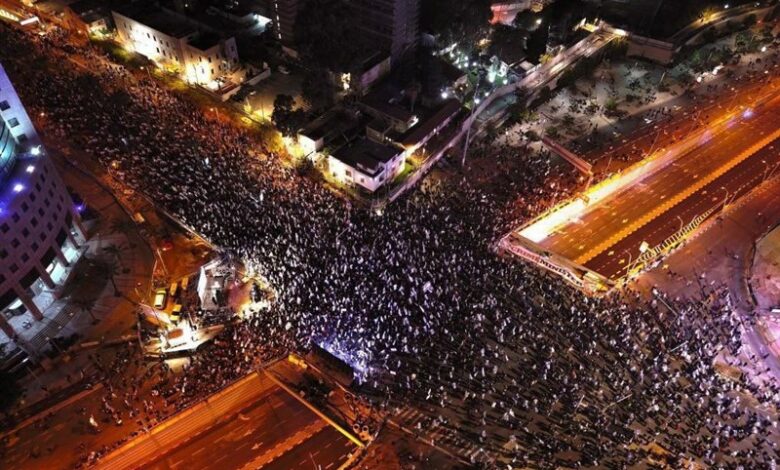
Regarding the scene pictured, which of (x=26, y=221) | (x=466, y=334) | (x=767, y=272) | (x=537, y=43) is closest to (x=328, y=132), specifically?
(x=466, y=334)

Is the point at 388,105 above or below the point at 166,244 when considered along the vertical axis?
above

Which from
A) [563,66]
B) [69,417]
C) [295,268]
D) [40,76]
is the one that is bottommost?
[69,417]

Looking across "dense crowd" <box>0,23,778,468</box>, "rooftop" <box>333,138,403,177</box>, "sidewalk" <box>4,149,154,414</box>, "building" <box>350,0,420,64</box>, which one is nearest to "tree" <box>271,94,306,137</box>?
"rooftop" <box>333,138,403,177</box>

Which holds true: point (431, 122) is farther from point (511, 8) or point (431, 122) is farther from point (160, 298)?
point (160, 298)

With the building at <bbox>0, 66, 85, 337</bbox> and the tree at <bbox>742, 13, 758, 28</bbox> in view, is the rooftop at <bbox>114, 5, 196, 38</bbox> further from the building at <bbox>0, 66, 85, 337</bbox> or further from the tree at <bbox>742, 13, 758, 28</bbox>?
the tree at <bbox>742, 13, 758, 28</bbox>

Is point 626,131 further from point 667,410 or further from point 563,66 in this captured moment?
point 667,410

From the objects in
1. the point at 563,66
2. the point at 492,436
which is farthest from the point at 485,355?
the point at 563,66
